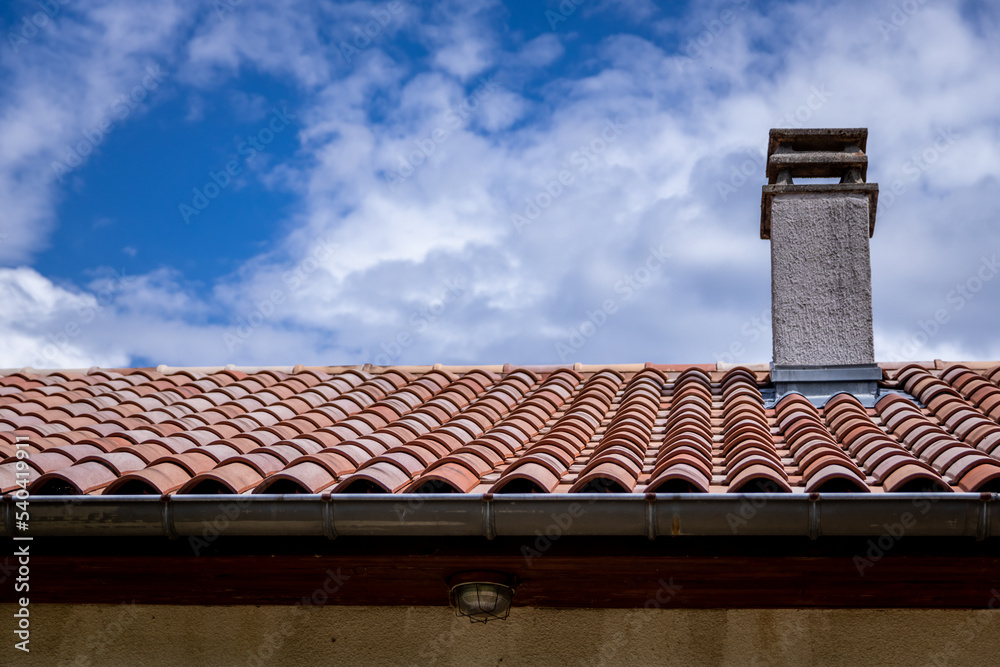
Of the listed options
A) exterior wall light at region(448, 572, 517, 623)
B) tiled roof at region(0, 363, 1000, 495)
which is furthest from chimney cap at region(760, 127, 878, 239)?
exterior wall light at region(448, 572, 517, 623)

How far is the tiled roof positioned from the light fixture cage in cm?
38

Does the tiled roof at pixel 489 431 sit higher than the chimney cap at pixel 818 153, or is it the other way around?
the chimney cap at pixel 818 153

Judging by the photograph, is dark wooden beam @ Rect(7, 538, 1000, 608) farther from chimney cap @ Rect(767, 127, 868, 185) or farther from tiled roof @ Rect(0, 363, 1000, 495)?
chimney cap @ Rect(767, 127, 868, 185)

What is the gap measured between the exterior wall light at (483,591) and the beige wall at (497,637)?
0.92 ft

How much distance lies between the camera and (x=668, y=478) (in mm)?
3480

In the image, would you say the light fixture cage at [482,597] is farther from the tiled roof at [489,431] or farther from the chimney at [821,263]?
the chimney at [821,263]

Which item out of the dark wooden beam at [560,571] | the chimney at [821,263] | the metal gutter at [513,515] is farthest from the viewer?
the chimney at [821,263]

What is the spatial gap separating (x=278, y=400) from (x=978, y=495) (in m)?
4.06

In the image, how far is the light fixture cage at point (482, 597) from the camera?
3.58 metres

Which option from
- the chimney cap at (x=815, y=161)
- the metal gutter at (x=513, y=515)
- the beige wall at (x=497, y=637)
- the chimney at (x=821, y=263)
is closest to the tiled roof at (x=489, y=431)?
the metal gutter at (x=513, y=515)

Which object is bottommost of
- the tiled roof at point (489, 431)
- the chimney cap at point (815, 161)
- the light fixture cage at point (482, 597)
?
the light fixture cage at point (482, 597)

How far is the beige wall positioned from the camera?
3625mm

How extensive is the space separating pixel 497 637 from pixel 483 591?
383 millimetres

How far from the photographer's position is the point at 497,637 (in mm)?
3844
